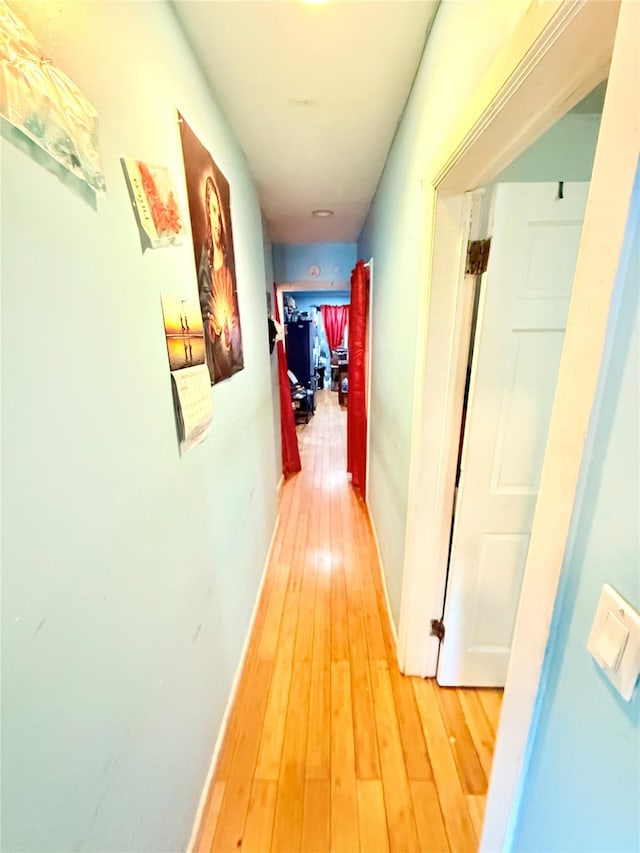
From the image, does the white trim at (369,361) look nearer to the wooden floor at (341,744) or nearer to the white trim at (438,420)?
the wooden floor at (341,744)

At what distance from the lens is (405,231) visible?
1.58 m

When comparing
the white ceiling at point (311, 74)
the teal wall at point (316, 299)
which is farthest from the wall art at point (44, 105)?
the teal wall at point (316, 299)

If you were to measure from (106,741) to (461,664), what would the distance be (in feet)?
4.74

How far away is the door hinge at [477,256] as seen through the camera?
1.12 meters

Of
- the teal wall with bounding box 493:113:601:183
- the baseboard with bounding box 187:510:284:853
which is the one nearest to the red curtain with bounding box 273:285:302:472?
the baseboard with bounding box 187:510:284:853

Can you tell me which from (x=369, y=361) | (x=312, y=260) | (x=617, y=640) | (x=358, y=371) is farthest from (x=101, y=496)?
(x=312, y=260)

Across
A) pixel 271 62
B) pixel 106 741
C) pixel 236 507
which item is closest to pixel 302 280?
pixel 271 62

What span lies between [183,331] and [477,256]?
39.5 inches

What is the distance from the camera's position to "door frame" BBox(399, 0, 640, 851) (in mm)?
437

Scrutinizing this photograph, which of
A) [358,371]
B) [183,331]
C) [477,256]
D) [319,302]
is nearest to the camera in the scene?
[183,331]

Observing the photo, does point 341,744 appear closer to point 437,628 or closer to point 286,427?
point 437,628

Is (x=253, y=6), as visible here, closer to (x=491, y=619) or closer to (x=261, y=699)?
(x=491, y=619)

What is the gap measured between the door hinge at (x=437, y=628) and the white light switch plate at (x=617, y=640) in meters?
1.14

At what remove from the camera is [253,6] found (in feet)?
3.31
